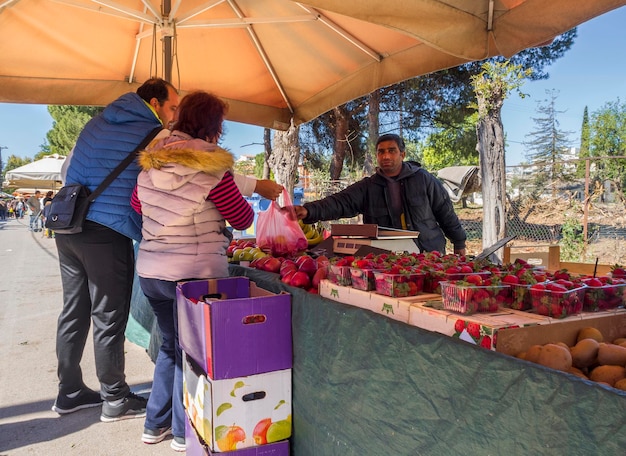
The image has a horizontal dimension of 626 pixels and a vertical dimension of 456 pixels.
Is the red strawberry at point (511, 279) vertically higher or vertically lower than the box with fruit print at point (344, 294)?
higher

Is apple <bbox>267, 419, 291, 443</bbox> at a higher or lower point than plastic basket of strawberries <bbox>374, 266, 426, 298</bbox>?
lower

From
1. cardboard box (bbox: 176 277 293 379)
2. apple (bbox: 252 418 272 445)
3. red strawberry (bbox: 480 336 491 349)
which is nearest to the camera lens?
red strawberry (bbox: 480 336 491 349)

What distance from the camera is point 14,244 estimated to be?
1609 centimetres

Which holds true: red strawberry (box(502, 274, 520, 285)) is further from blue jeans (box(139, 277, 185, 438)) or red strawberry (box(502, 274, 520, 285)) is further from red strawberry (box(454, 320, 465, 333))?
blue jeans (box(139, 277, 185, 438))

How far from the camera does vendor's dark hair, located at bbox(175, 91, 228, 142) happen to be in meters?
2.55

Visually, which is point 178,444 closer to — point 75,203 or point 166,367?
point 166,367

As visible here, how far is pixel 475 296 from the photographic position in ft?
5.25

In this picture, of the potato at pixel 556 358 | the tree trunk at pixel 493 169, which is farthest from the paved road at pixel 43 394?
the tree trunk at pixel 493 169

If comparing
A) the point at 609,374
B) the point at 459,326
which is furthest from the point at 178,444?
the point at 609,374

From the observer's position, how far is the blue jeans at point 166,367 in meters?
2.67

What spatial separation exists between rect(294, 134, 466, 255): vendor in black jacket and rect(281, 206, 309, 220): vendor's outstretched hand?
0.08m

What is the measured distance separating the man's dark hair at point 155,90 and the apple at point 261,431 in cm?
201

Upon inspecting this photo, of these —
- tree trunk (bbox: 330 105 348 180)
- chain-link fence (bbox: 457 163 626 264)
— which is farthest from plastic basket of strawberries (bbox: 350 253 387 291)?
tree trunk (bbox: 330 105 348 180)

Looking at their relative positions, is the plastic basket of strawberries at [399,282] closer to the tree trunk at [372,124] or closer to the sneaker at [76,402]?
the sneaker at [76,402]
